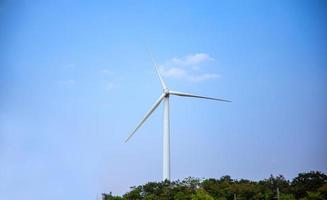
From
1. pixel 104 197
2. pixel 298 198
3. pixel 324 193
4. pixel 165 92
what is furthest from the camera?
pixel 104 197

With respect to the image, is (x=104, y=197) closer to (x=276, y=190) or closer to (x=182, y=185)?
(x=182, y=185)

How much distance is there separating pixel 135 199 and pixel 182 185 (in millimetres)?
3936

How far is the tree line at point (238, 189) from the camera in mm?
37062

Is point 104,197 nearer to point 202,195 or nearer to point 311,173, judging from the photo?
point 202,195

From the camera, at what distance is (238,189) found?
39625 mm

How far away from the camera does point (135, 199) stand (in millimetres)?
41375

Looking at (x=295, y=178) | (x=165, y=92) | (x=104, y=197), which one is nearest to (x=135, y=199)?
(x=104, y=197)

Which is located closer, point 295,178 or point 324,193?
point 324,193

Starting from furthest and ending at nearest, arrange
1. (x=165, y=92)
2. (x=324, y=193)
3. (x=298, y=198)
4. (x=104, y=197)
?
(x=104, y=197) → (x=165, y=92) → (x=298, y=198) → (x=324, y=193)

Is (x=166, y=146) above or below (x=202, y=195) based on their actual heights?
above

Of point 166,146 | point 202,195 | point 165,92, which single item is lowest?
point 202,195

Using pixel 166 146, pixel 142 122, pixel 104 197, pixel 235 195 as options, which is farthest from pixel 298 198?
pixel 104 197

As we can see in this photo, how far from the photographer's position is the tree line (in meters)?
37.1

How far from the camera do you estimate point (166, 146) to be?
128 feet
